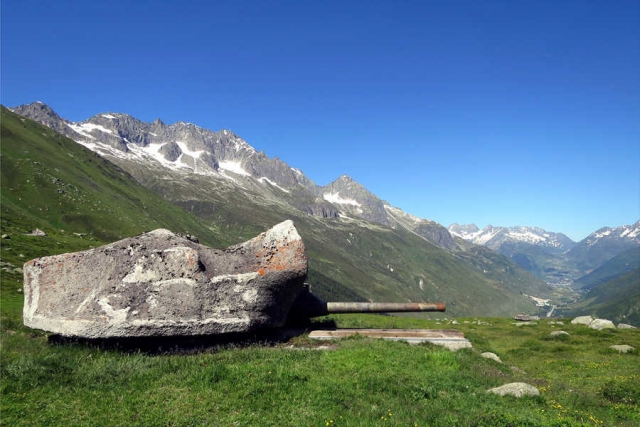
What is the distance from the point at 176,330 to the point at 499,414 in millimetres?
9662

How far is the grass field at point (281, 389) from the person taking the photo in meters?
8.11

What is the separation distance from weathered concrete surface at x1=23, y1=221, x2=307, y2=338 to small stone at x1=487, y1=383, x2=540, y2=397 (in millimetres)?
7558

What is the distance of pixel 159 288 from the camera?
41.7ft

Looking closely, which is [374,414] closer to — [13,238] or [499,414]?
[499,414]

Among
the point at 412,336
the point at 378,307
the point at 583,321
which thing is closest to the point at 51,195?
the point at 378,307

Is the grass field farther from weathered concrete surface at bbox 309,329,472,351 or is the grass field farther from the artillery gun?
the artillery gun

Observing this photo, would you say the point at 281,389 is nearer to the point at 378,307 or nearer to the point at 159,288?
the point at 159,288

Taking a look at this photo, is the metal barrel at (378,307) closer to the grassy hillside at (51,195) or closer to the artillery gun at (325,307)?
the artillery gun at (325,307)

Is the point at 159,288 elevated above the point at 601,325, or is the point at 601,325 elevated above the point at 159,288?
the point at 159,288

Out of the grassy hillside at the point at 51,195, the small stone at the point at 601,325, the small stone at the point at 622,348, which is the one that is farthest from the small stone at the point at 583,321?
the grassy hillside at the point at 51,195

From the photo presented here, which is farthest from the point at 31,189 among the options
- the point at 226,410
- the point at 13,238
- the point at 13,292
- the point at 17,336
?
the point at 226,410

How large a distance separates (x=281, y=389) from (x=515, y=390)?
6.71 m

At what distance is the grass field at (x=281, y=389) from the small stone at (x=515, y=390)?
0.97 feet

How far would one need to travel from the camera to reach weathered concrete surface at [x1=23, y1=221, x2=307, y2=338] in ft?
39.6
